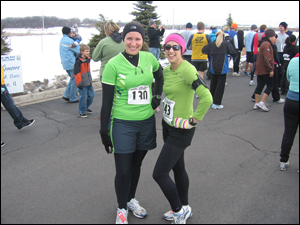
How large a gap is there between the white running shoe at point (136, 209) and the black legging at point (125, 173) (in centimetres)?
11

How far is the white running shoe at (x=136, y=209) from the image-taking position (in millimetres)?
3014

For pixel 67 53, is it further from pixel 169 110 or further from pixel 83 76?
pixel 169 110

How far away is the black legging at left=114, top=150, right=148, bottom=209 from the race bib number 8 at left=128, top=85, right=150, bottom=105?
1.65 feet

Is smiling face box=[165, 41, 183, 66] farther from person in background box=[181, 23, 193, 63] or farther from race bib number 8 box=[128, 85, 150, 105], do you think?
person in background box=[181, 23, 193, 63]

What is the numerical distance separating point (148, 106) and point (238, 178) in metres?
1.86

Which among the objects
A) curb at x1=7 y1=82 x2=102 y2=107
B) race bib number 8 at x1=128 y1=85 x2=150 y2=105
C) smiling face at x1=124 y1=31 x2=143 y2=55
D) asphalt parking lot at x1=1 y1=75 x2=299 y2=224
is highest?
smiling face at x1=124 y1=31 x2=143 y2=55

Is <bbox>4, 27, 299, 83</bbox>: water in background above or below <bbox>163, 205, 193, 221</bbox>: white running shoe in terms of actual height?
above

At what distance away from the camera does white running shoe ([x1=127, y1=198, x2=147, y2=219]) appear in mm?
3014

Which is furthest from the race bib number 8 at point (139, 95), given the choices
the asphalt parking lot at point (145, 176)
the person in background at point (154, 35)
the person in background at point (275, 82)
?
the person in background at point (154, 35)

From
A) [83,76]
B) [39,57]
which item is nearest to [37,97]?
[83,76]

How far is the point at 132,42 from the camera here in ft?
8.77

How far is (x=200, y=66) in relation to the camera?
27.9ft

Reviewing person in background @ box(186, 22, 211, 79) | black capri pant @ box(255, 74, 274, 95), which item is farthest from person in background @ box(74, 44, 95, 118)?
black capri pant @ box(255, 74, 274, 95)

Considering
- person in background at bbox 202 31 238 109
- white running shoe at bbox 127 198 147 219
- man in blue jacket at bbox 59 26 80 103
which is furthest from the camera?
man in blue jacket at bbox 59 26 80 103
